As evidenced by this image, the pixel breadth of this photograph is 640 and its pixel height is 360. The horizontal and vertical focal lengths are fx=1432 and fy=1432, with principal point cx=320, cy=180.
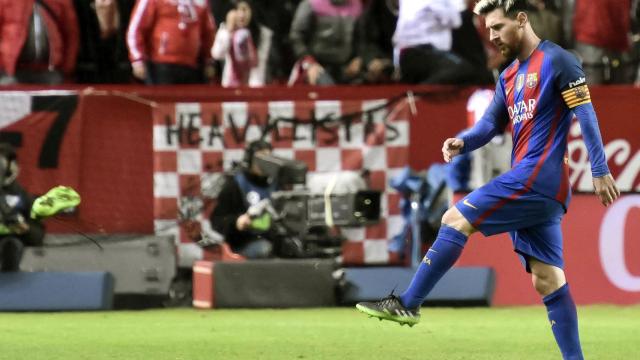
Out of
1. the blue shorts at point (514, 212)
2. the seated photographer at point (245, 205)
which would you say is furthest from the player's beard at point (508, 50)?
the seated photographer at point (245, 205)

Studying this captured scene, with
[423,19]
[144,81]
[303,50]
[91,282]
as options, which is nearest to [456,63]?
[423,19]

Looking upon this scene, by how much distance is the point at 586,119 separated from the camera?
6.85 meters

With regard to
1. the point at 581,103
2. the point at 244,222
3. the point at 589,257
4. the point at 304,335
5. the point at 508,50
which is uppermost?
the point at 508,50

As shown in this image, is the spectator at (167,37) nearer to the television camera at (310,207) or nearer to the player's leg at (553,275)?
the television camera at (310,207)

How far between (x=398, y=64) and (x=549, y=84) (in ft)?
20.7

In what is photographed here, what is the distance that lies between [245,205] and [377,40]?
2536 mm

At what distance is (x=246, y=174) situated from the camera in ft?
40.5

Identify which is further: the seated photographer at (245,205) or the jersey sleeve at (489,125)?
the seated photographer at (245,205)

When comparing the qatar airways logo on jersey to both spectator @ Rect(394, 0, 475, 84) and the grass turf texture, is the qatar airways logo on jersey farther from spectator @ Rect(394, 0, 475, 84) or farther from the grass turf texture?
spectator @ Rect(394, 0, 475, 84)

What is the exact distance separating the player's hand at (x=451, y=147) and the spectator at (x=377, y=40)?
6.05m

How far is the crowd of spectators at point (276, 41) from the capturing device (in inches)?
499

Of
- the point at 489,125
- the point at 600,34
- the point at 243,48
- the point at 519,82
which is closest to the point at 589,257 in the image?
the point at 600,34

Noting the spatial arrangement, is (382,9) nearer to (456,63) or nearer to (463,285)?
(456,63)

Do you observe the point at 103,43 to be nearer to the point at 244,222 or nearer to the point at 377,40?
the point at 244,222
